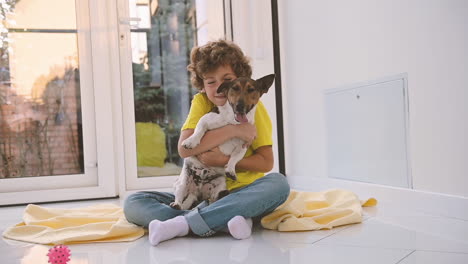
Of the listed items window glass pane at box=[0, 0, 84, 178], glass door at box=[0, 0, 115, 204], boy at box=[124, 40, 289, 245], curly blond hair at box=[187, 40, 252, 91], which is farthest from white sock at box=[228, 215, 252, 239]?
window glass pane at box=[0, 0, 84, 178]

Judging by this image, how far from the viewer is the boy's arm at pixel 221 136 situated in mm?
1649

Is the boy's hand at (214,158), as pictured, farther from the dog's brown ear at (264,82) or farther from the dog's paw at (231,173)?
the dog's brown ear at (264,82)

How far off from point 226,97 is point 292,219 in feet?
1.71

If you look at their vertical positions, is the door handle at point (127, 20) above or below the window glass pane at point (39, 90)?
above

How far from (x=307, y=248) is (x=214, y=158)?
50cm

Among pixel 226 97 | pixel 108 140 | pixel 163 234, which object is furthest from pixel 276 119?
pixel 163 234

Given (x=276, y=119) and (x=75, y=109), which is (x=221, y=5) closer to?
(x=276, y=119)

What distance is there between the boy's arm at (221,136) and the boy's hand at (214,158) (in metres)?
→ 0.02

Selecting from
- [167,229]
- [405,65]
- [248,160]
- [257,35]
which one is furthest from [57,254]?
[257,35]

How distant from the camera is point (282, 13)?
329 centimetres

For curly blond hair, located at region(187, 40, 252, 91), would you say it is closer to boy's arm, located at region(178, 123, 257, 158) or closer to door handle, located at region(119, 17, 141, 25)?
boy's arm, located at region(178, 123, 257, 158)

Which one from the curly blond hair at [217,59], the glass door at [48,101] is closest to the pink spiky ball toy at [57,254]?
the curly blond hair at [217,59]

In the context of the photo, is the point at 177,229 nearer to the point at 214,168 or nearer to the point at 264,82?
the point at 214,168

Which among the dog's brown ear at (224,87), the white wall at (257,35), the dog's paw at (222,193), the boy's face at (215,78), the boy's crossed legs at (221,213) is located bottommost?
the boy's crossed legs at (221,213)
